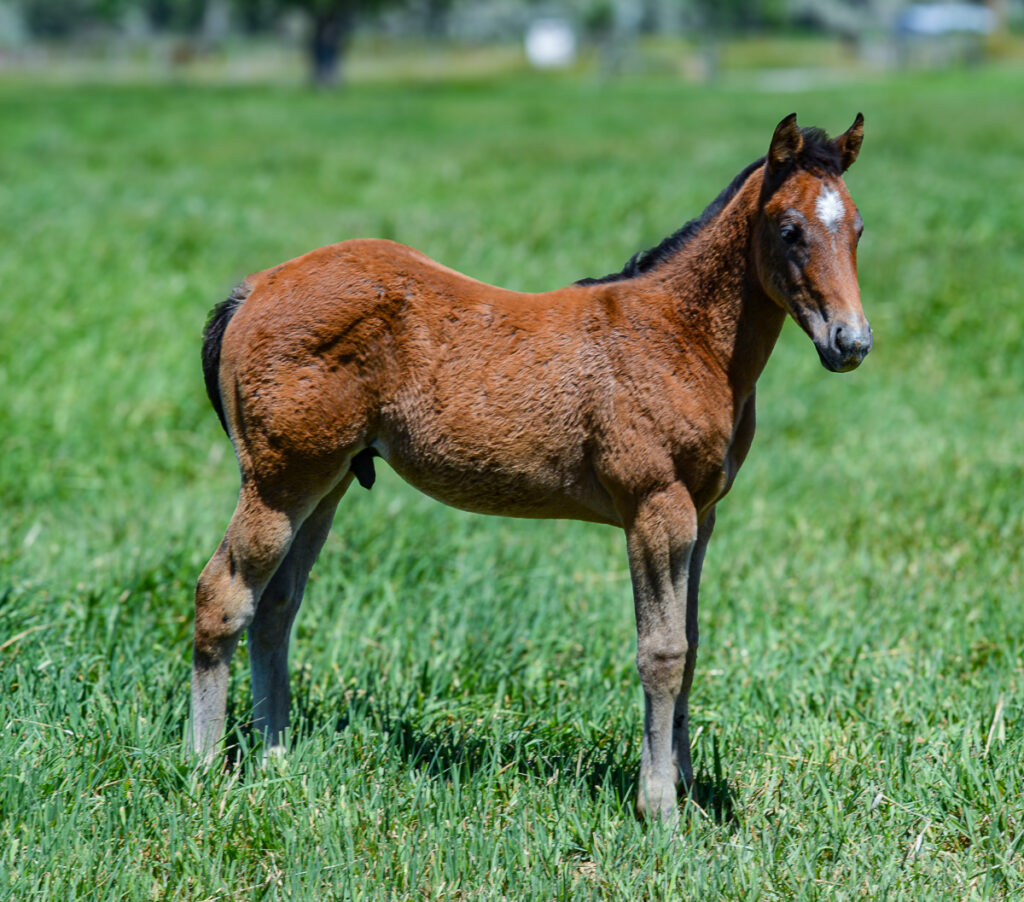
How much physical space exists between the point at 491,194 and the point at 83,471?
8.07m

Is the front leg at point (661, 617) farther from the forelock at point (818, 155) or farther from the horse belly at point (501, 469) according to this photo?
the forelock at point (818, 155)

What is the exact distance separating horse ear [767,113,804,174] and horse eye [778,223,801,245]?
15cm

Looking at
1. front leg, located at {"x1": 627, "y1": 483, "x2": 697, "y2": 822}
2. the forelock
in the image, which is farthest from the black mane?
front leg, located at {"x1": 627, "y1": 483, "x2": 697, "y2": 822}

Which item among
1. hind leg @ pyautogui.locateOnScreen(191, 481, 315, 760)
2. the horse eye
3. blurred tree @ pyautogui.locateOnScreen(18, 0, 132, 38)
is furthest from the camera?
blurred tree @ pyautogui.locateOnScreen(18, 0, 132, 38)

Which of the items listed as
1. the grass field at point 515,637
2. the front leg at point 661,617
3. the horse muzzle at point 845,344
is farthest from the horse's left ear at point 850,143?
the grass field at point 515,637

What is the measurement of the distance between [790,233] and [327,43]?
4506 centimetres

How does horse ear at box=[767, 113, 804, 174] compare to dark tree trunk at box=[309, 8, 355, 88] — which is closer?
horse ear at box=[767, 113, 804, 174]

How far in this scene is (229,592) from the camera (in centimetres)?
326

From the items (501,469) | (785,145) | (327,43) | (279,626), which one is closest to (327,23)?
(327,43)

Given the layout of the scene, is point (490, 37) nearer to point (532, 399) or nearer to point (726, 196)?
point (726, 196)

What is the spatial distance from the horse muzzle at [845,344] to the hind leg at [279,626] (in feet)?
4.71

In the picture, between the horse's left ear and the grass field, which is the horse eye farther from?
the grass field

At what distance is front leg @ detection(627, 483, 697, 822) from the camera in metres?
3.02

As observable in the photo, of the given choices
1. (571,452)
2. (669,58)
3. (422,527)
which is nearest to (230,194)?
(422,527)
